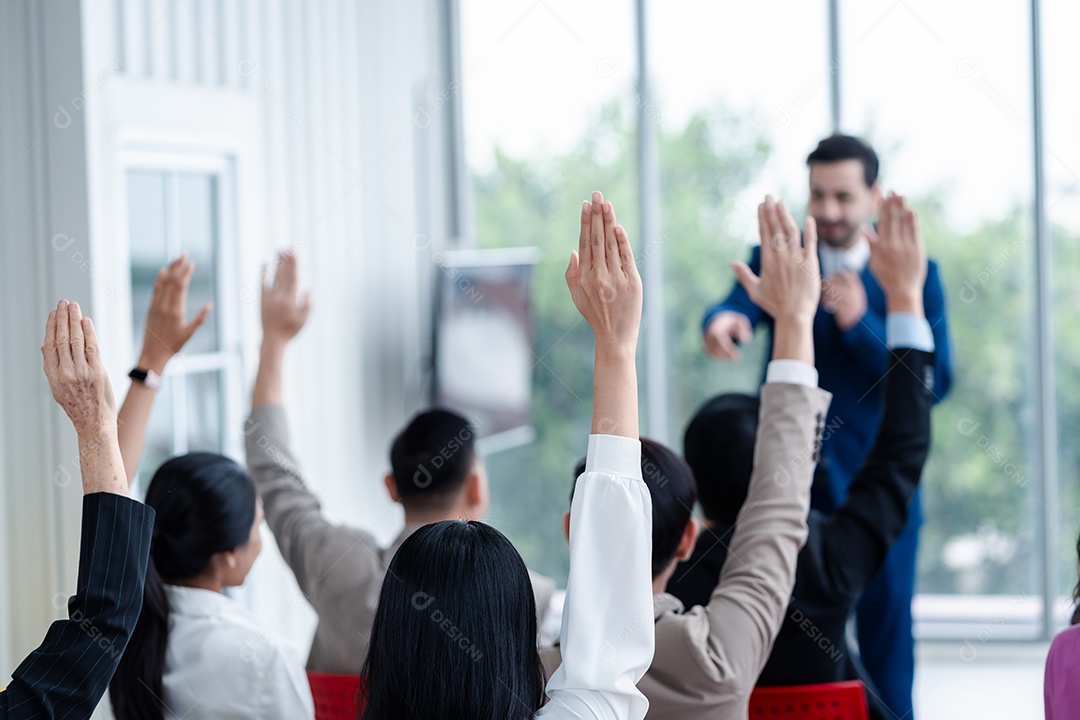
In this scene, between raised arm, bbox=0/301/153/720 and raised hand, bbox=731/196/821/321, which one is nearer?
raised arm, bbox=0/301/153/720

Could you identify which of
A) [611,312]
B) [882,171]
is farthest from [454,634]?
[882,171]

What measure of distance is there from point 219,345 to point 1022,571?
3305 millimetres

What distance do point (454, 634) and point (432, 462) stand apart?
1.00 meters

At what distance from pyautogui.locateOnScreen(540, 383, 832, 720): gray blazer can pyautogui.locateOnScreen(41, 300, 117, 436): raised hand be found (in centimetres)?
80

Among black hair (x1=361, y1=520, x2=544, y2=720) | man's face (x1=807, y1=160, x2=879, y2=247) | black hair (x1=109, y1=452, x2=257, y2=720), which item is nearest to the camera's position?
black hair (x1=361, y1=520, x2=544, y2=720)

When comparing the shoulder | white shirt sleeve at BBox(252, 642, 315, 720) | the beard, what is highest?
the beard

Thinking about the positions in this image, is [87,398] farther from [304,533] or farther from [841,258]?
[841,258]

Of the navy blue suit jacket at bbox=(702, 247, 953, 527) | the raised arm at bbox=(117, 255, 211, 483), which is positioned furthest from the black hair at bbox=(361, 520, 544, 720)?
the navy blue suit jacket at bbox=(702, 247, 953, 527)

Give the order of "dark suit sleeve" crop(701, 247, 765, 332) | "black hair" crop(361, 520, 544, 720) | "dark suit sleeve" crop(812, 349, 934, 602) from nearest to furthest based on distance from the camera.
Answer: "black hair" crop(361, 520, 544, 720) < "dark suit sleeve" crop(812, 349, 934, 602) < "dark suit sleeve" crop(701, 247, 765, 332)

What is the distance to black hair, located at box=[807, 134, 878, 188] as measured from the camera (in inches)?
119

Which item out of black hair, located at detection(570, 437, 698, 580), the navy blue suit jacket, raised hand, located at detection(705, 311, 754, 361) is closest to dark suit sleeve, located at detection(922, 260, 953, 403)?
the navy blue suit jacket

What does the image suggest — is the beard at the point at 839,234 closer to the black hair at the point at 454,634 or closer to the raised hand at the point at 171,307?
the raised hand at the point at 171,307

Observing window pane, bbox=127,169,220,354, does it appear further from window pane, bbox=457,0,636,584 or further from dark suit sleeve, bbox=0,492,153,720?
dark suit sleeve, bbox=0,492,153,720

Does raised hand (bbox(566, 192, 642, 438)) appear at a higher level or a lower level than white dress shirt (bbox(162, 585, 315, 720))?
higher
